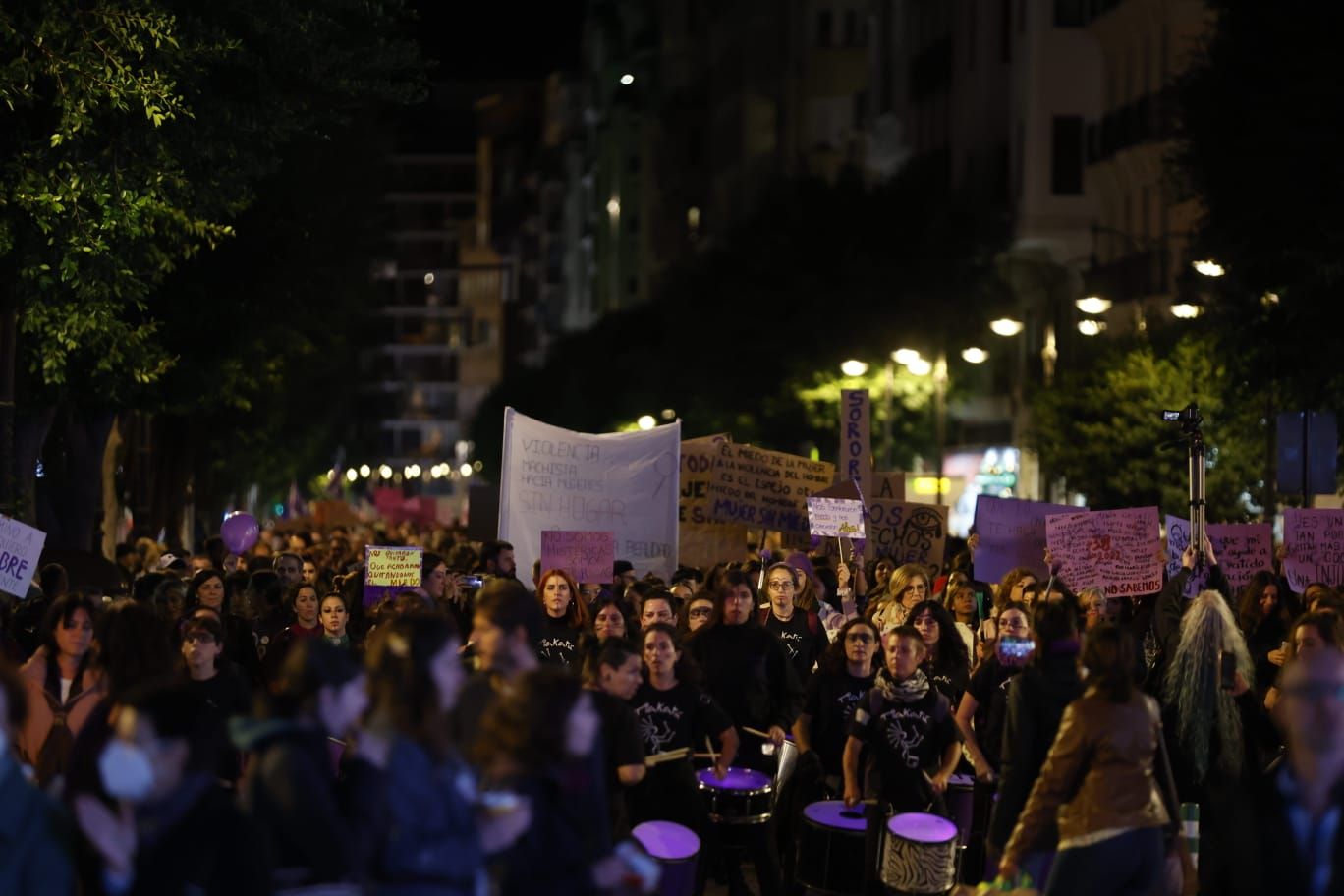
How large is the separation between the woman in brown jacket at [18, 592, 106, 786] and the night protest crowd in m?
0.01

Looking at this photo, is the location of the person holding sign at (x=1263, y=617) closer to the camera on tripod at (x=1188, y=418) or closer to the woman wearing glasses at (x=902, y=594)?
the camera on tripod at (x=1188, y=418)

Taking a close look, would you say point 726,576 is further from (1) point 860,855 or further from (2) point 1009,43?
(2) point 1009,43

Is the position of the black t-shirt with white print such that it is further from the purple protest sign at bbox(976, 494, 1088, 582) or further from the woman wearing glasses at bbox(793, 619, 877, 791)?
the purple protest sign at bbox(976, 494, 1088, 582)

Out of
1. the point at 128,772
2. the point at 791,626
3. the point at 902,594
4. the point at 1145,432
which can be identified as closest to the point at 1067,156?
the point at 1145,432

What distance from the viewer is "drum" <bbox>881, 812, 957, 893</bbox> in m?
10.6

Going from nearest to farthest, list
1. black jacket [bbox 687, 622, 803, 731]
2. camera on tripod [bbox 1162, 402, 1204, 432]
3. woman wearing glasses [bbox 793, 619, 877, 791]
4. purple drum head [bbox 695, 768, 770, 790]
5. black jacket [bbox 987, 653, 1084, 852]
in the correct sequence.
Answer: black jacket [bbox 987, 653, 1084, 852]
purple drum head [bbox 695, 768, 770, 790]
woman wearing glasses [bbox 793, 619, 877, 791]
black jacket [bbox 687, 622, 803, 731]
camera on tripod [bbox 1162, 402, 1204, 432]

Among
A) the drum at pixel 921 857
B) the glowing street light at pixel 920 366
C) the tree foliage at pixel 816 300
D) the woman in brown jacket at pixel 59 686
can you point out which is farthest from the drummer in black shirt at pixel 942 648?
the tree foliage at pixel 816 300

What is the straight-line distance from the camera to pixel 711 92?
10031 centimetres

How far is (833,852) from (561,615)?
10.1 feet

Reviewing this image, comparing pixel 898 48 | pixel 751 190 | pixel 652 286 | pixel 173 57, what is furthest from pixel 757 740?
pixel 652 286

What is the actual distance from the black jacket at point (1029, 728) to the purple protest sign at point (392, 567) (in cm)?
692

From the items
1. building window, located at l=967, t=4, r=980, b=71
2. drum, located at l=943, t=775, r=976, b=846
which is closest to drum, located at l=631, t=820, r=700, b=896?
drum, located at l=943, t=775, r=976, b=846

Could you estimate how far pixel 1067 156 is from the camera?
50.5m

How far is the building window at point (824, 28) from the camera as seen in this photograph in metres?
80.2
